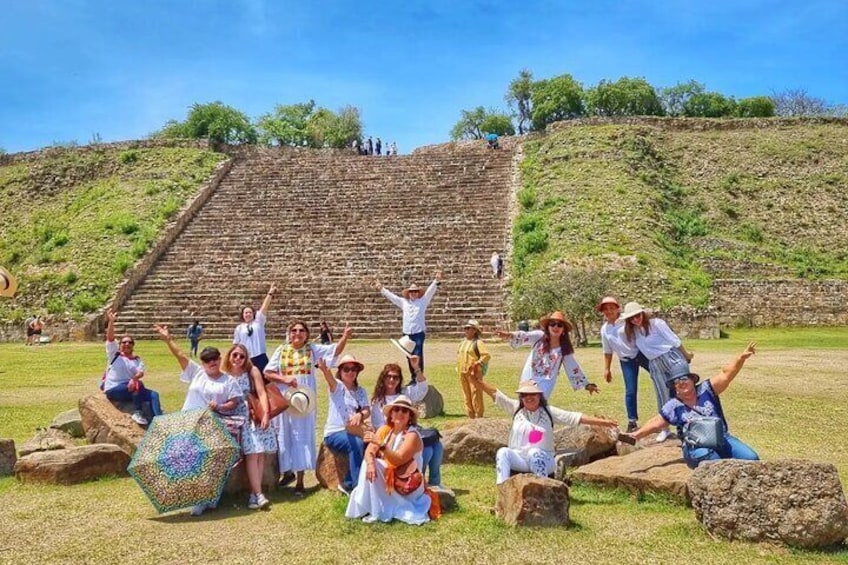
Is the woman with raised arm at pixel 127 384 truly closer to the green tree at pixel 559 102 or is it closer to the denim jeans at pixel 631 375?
the denim jeans at pixel 631 375

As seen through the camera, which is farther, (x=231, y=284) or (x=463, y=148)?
(x=463, y=148)

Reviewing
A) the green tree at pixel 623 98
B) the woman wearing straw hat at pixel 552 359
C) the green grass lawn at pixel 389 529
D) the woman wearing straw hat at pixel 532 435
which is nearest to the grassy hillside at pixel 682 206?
the green grass lawn at pixel 389 529

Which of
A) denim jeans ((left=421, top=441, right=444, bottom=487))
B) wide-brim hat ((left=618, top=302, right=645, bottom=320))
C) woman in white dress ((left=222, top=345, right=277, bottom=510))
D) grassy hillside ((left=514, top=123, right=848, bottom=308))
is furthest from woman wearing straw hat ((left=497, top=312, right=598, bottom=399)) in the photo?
grassy hillside ((left=514, top=123, right=848, bottom=308))

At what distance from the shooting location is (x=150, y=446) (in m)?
6.51

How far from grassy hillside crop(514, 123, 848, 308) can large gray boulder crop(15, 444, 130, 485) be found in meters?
17.6

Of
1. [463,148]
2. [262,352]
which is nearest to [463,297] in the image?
[262,352]

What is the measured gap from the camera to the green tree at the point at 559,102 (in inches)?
2552

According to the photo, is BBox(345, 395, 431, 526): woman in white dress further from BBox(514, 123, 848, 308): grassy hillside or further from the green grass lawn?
BBox(514, 123, 848, 308): grassy hillside

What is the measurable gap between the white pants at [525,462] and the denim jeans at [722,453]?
120cm

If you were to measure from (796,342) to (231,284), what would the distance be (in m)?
18.4

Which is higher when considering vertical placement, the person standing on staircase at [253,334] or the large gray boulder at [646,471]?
the person standing on staircase at [253,334]

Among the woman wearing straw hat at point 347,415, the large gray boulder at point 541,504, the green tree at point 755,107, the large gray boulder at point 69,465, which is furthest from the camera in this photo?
the green tree at point 755,107

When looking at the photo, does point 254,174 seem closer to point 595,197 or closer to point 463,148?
point 463,148

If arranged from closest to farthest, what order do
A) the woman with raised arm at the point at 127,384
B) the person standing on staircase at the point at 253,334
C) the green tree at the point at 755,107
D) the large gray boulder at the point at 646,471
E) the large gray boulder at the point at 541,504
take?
the large gray boulder at the point at 541,504 → the large gray boulder at the point at 646,471 → the woman with raised arm at the point at 127,384 → the person standing on staircase at the point at 253,334 → the green tree at the point at 755,107
